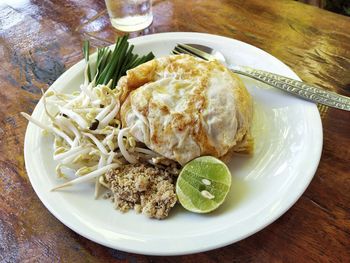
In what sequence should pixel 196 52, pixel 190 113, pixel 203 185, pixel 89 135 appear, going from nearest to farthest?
pixel 203 185, pixel 190 113, pixel 89 135, pixel 196 52

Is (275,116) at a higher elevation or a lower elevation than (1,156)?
higher

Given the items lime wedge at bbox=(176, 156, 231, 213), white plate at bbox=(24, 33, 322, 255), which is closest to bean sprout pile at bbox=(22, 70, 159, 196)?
white plate at bbox=(24, 33, 322, 255)

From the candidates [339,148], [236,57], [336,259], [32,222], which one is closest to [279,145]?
[339,148]

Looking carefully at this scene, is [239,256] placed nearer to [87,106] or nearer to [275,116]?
[275,116]

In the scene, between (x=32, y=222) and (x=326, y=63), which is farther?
(x=326, y=63)


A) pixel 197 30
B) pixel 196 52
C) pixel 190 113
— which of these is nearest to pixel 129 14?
pixel 197 30

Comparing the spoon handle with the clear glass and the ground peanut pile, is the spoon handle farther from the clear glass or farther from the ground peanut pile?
the clear glass

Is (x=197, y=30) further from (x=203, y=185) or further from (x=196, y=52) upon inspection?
(x=203, y=185)
